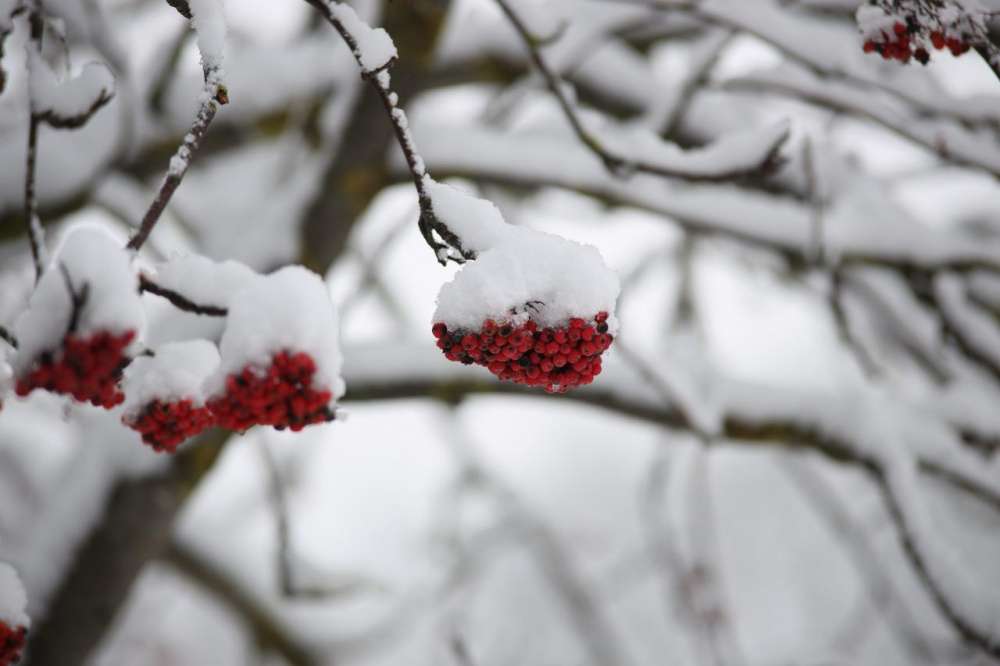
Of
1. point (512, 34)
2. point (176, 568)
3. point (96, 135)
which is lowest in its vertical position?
point (176, 568)

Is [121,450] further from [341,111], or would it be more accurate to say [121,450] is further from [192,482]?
[341,111]

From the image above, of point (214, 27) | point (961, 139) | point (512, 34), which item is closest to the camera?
point (214, 27)

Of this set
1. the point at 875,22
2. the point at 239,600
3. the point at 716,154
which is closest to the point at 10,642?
the point at 716,154

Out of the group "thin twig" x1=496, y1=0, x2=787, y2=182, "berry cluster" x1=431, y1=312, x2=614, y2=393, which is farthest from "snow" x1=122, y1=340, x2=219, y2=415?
"thin twig" x1=496, y1=0, x2=787, y2=182

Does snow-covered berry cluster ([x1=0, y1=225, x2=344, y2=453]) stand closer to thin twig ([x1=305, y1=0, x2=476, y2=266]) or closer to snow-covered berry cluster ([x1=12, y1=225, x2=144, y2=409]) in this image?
snow-covered berry cluster ([x1=12, y1=225, x2=144, y2=409])

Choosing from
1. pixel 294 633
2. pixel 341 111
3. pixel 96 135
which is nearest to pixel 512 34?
pixel 341 111

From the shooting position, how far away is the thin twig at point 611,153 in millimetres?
1022

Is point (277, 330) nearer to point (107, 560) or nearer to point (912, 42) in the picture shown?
point (912, 42)

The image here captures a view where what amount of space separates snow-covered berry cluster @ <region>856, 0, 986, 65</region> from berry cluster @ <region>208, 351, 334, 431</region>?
84cm

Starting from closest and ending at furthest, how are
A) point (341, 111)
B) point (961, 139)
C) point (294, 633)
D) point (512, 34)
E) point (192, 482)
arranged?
point (961, 139) → point (192, 482) → point (341, 111) → point (512, 34) → point (294, 633)

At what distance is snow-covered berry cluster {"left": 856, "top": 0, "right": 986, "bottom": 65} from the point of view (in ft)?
2.85

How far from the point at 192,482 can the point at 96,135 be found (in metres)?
1.07

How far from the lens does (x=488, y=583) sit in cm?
620

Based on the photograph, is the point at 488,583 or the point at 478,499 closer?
the point at 478,499
